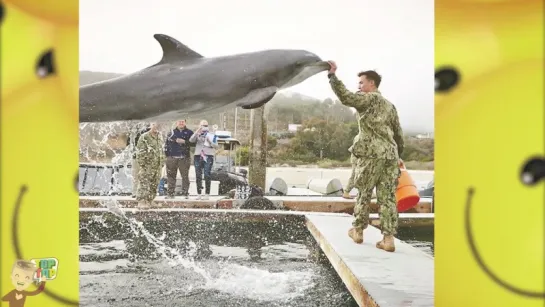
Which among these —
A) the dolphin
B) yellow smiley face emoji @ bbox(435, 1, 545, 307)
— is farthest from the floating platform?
yellow smiley face emoji @ bbox(435, 1, 545, 307)

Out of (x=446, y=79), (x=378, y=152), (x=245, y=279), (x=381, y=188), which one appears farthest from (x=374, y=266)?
(x=446, y=79)

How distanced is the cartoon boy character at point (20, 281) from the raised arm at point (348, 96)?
7.20ft

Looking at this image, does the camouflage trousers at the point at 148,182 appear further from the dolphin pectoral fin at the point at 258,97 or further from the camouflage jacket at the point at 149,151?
the dolphin pectoral fin at the point at 258,97

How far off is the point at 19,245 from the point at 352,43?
247 centimetres

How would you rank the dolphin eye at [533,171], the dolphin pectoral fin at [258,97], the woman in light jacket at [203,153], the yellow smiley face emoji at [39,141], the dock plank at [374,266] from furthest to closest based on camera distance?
the woman in light jacket at [203,153] → the dolphin pectoral fin at [258,97] → the yellow smiley face emoji at [39,141] → the dock plank at [374,266] → the dolphin eye at [533,171]

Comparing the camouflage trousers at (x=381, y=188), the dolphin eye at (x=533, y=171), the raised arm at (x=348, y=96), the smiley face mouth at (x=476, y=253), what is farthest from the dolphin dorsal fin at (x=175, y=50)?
the dolphin eye at (x=533, y=171)

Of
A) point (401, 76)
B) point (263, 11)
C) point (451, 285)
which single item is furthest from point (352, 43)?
point (451, 285)

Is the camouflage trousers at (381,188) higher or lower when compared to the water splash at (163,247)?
higher

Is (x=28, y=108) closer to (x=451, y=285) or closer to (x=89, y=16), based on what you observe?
(x=89, y=16)

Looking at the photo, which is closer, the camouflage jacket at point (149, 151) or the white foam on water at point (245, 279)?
the white foam on water at point (245, 279)

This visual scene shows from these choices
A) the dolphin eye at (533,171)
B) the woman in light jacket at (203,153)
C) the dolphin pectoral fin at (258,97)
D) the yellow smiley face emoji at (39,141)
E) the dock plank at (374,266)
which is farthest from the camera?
the woman in light jacket at (203,153)

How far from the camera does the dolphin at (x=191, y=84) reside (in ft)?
10.6

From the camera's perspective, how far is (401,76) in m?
3.18

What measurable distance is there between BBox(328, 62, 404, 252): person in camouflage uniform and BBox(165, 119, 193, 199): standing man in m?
1.02
